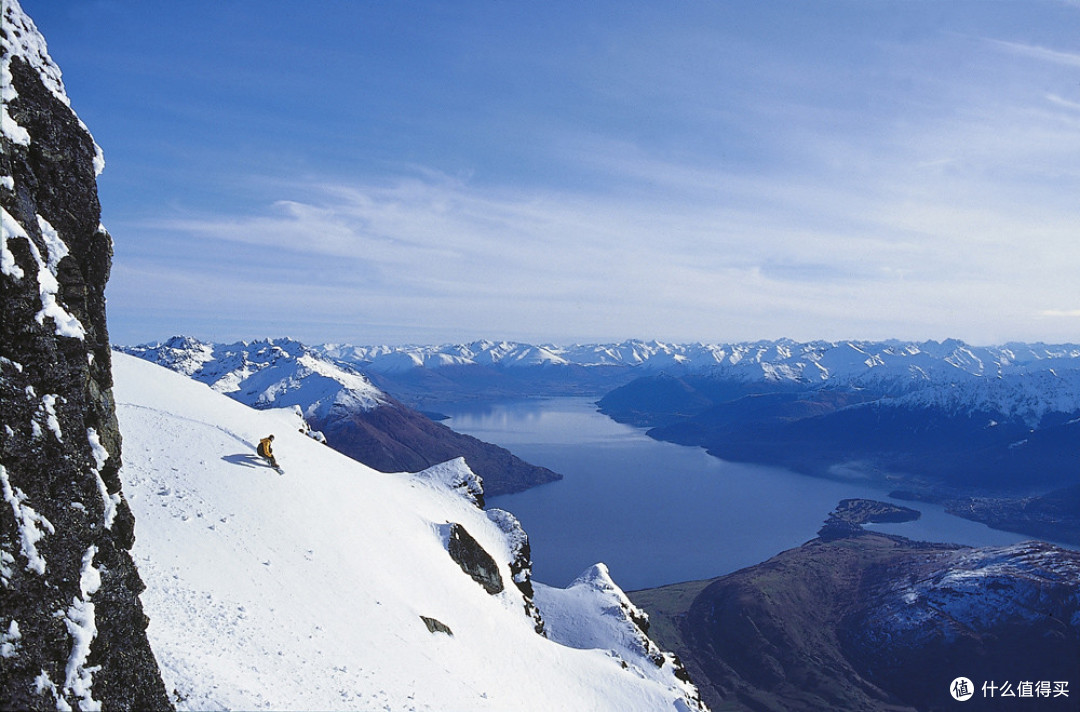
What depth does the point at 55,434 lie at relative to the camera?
10.4 meters

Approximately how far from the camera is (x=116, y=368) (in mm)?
40438

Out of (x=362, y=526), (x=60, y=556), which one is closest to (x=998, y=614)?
(x=362, y=526)

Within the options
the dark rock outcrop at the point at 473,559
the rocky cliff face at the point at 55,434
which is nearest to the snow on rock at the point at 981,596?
the dark rock outcrop at the point at 473,559

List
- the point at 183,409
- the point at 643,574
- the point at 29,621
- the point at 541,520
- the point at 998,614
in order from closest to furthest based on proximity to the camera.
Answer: the point at 29,621 → the point at 183,409 → the point at 998,614 → the point at 643,574 → the point at 541,520

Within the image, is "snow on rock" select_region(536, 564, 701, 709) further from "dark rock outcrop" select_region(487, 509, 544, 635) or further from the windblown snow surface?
"dark rock outcrop" select_region(487, 509, 544, 635)

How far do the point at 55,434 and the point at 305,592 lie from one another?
13.8m

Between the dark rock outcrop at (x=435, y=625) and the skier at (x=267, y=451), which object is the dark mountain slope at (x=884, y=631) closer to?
the dark rock outcrop at (x=435, y=625)

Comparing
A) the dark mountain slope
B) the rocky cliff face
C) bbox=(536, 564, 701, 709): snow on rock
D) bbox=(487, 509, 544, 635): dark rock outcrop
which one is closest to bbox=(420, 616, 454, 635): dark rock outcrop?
the rocky cliff face

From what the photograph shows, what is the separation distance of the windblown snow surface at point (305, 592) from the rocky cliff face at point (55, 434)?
3536 millimetres

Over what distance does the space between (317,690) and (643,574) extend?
14342 centimetres

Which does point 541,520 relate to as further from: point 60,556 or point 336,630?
point 60,556

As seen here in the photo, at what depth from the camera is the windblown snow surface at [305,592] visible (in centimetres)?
1667

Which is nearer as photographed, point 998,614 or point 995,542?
point 998,614

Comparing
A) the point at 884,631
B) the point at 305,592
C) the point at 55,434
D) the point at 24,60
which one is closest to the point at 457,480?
the point at 305,592
